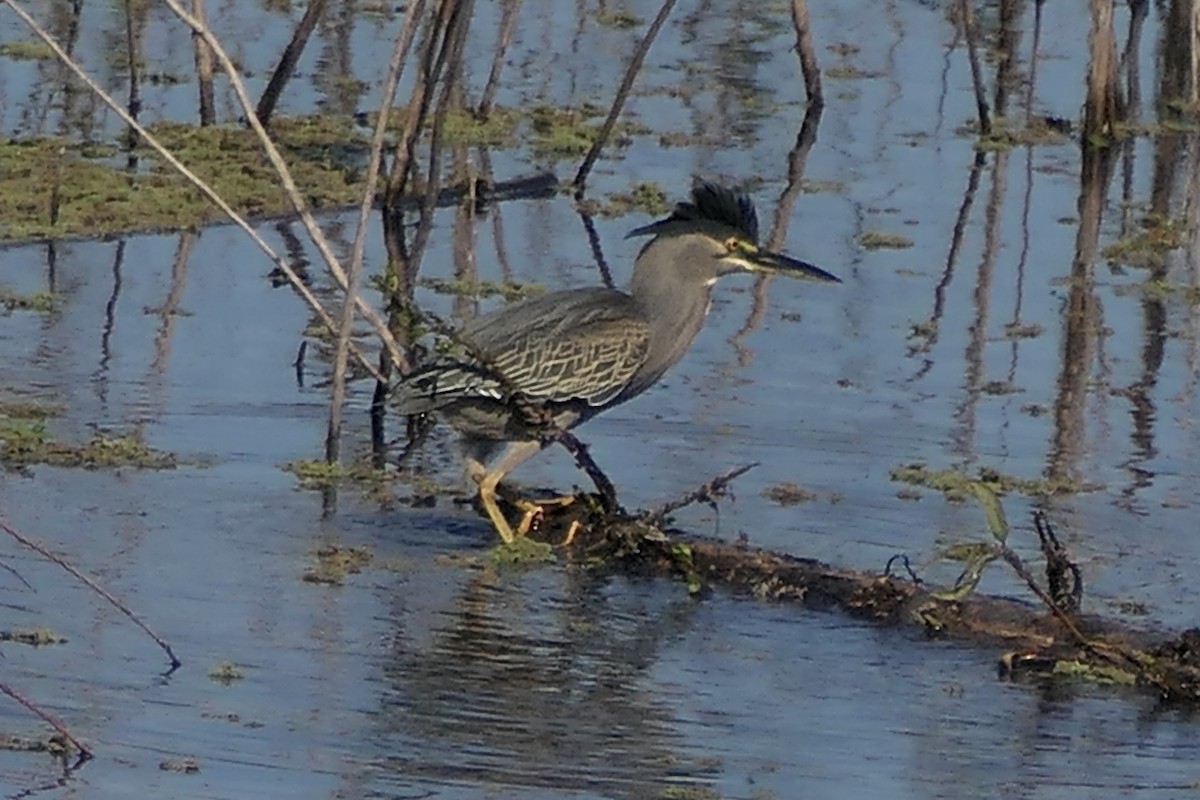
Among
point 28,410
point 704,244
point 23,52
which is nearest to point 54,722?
point 28,410

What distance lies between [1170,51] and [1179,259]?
312 cm

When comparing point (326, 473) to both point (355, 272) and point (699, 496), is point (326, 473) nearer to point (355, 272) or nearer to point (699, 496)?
point (355, 272)

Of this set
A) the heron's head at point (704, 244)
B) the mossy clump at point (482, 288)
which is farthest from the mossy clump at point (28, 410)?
the mossy clump at point (482, 288)

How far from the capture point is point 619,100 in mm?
10953

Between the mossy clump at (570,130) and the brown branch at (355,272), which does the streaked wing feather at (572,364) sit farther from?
the mossy clump at (570,130)

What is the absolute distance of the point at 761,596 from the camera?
668 cm

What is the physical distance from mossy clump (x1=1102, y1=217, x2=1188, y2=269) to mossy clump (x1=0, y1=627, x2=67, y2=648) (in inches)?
233

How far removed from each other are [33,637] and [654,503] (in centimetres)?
217

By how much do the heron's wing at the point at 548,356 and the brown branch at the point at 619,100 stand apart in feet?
10.5

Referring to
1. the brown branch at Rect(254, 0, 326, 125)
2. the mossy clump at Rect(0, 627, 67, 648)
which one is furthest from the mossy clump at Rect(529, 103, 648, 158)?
the mossy clump at Rect(0, 627, 67, 648)

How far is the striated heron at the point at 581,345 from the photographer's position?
7277mm

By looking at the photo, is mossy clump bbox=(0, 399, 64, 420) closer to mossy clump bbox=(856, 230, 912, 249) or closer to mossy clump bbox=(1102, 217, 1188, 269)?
mossy clump bbox=(856, 230, 912, 249)

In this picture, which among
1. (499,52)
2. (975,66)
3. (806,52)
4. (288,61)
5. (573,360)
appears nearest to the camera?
(573,360)

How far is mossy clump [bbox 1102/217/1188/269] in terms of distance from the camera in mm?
10727
